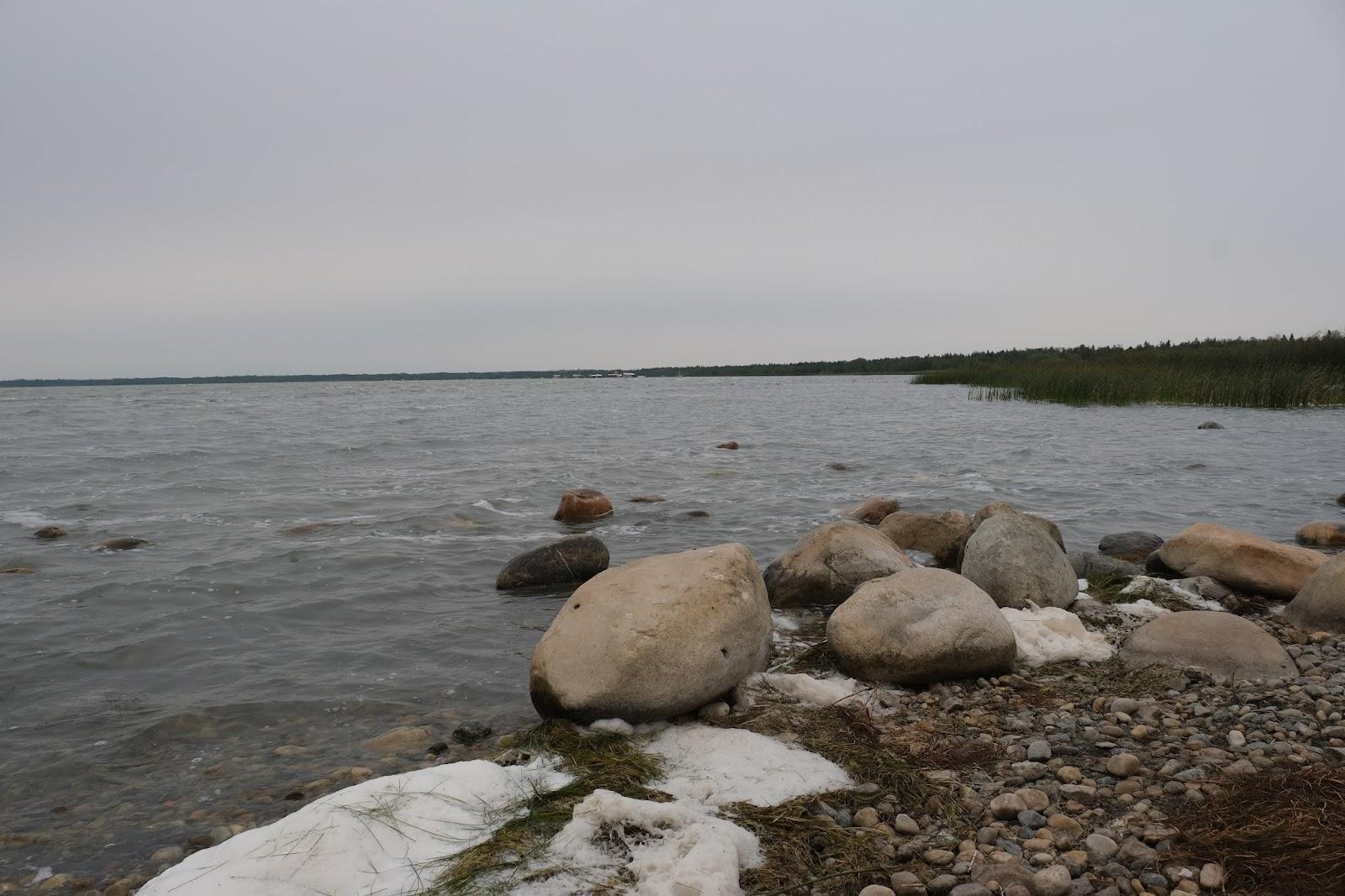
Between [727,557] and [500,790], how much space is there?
2.29 m

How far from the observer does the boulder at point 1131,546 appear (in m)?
9.59

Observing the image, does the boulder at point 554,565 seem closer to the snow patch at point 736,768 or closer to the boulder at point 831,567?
the boulder at point 831,567

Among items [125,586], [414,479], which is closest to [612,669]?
[125,586]

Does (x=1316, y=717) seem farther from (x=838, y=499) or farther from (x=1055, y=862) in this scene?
(x=838, y=499)

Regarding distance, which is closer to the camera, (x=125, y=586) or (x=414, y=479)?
(x=125, y=586)

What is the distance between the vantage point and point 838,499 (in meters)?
14.0

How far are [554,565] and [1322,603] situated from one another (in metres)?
6.90

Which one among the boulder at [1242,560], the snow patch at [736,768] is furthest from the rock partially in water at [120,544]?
the boulder at [1242,560]

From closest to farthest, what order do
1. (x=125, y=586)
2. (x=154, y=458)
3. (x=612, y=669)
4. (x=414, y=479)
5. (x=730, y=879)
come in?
(x=730, y=879), (x=612, y=669), (x=125, y=586), (x=414, y=479), (x=154, y=458)

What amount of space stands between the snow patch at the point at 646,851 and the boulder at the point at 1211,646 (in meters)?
3.62

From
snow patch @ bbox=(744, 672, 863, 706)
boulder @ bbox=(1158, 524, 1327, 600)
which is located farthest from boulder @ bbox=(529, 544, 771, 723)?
boulder @ bbox=(1158, 524, 1327, 600)

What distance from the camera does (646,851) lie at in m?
Result: 3.29

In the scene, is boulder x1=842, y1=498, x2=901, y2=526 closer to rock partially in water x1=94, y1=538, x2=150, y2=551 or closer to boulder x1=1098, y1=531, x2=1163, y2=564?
boulder x1=1098, y1=531, x2=1163, y2=564

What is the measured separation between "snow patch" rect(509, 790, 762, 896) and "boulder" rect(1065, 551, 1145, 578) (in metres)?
6.37
